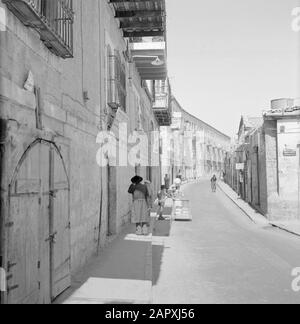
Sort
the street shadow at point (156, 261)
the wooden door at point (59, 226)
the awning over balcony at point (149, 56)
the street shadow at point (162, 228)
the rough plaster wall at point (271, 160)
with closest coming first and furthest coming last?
1. the wooden door at point (59, 226)
2. the street shadow at point (156, 261)
3. the street shadow at point (162, 228)
4. the awning over balcony at point (149, 56)
5. the rough plaster wall at point (271, 160)

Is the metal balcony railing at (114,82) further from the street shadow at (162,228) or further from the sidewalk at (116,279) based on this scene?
the street shadow at (162,228)

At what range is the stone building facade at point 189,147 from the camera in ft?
138

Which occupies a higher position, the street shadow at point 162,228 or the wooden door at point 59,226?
the wooden door at point 59,226

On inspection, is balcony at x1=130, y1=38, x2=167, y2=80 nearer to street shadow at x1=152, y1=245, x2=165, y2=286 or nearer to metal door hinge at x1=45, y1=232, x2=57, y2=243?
street shadow at x1=152, y1=245, x2=165, y2=286

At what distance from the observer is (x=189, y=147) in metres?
60.7

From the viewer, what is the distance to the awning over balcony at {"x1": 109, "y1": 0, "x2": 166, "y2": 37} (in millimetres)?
10070

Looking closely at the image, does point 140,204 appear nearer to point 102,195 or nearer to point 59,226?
point 102,195

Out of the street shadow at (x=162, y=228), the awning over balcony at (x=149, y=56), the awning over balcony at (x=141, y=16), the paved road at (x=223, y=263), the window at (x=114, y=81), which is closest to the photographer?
the paved road at (x=223, y=263)

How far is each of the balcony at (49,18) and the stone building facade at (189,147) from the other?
31025 mm

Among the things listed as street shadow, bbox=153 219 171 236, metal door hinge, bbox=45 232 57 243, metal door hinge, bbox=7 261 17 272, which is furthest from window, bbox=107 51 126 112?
metal door hinge, bbox=7 261 17 272

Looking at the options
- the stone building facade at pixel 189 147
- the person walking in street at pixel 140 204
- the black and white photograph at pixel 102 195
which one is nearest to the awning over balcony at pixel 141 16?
the black and white photograph at pixel 102 195
